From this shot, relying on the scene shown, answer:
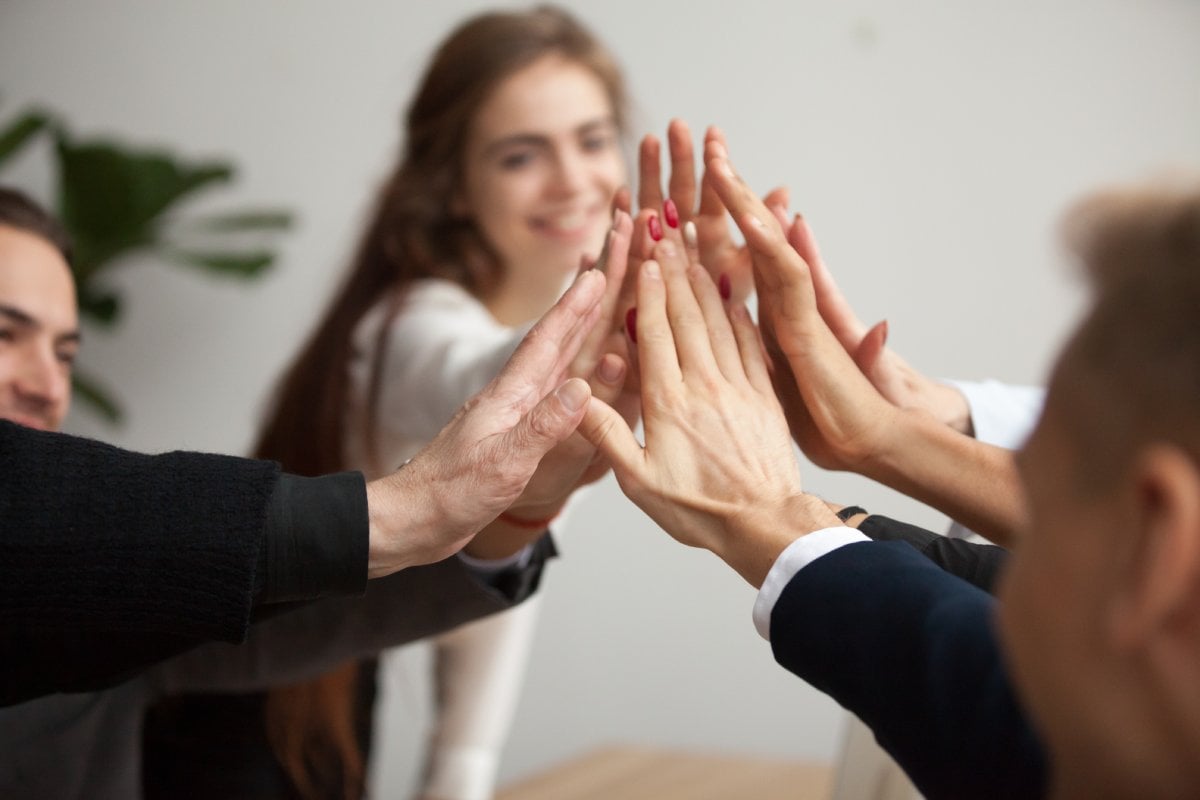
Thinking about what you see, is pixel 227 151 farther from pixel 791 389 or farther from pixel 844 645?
pixel 844 645

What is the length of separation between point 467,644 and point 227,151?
1381mm

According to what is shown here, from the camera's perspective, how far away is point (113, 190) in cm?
210

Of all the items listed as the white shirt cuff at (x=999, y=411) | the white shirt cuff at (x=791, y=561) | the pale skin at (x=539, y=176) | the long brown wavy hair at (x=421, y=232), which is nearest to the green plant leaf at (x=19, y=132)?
the long brown wavy hair at (x=421, y=232)

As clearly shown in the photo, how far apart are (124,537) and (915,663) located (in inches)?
16.3

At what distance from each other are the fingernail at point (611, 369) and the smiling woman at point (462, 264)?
0.40 meters

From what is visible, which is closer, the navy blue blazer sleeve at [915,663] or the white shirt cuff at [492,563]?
the navy blue blazer sleeve at [915,663]

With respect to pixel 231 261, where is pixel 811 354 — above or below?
above

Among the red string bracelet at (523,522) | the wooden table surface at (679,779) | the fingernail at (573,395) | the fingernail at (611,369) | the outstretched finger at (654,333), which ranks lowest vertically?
the wooden table surface at (679,779)

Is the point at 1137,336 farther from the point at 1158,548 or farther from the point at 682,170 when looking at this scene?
the point at 682,170

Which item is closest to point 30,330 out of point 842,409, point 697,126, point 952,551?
point 842,409

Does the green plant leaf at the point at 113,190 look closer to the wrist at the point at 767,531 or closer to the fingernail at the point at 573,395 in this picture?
the fingernail at the point at 573,395

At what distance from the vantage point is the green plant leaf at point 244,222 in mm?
2170

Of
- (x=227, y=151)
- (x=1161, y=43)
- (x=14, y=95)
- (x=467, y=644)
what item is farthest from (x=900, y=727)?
(x=14, y=95)

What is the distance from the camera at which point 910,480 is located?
2.60 feet
